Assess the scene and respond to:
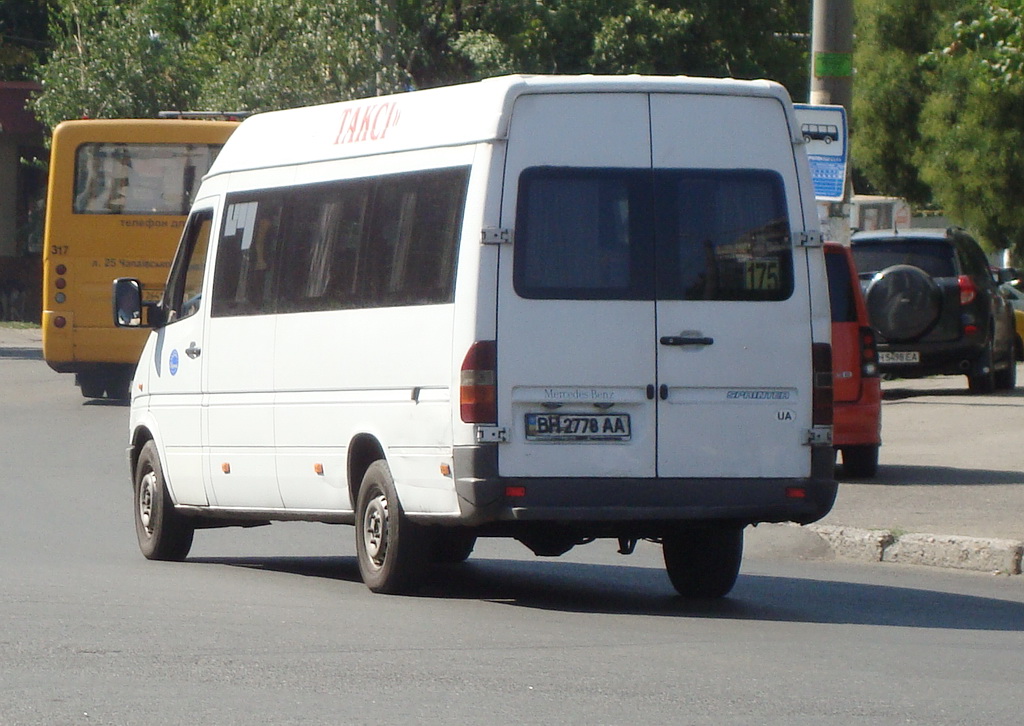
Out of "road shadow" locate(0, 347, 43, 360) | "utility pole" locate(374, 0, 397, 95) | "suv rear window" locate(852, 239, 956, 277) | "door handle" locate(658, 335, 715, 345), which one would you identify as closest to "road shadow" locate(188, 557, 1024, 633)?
"door handle" locate(658, 335, 715, 345)

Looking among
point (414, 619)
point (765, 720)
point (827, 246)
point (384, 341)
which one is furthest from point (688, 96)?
point (827, 246)

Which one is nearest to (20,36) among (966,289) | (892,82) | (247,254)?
(892,82)

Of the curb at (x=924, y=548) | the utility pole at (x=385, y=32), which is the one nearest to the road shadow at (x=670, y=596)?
→ the curb at (x=924, y=548)

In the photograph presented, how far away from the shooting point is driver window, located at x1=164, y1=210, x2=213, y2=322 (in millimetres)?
10953

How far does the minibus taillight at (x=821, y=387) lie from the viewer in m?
Result: 8.94

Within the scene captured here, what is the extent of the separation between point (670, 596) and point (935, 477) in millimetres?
5523

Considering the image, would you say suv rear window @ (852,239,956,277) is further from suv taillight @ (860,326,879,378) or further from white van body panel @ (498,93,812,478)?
white van body panel @ (498,93,812,478)

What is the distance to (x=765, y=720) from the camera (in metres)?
6.30

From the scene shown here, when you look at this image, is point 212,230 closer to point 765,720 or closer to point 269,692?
point 269,692

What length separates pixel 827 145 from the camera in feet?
47.4

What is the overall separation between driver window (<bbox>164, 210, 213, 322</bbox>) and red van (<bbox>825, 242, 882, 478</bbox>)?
16.5ft

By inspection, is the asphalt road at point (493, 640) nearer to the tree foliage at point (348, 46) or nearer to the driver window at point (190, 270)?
the driver window at point (190, 270)

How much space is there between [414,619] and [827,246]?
270 inches

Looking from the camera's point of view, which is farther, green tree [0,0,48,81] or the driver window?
green tree [0,0,48,81]
